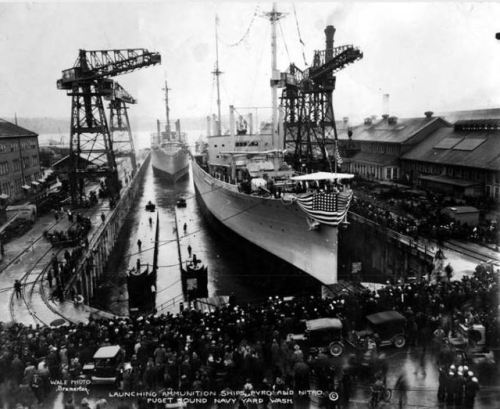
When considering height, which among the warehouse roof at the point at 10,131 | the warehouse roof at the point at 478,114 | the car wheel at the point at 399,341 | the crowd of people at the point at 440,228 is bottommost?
the car wheel at the point at 399,341

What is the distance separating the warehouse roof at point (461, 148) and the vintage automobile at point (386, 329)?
60.0 feet

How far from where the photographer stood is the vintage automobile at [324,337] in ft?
36.4

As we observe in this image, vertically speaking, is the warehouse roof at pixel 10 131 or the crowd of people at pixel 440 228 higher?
the warehouse roof at pixel 10 131

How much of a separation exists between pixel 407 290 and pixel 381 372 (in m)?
4.12

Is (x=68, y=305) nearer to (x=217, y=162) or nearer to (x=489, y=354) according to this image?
(x=489, y=354)

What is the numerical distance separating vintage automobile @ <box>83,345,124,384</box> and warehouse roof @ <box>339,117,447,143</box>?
34014mm

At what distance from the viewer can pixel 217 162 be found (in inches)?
1614

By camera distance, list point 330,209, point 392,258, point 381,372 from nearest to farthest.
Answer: point 381,372 < point 330,209 < point 392,258

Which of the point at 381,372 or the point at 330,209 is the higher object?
the point at 330,209

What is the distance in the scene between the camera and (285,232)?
22.5 meters

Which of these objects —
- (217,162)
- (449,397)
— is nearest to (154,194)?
(217,162)

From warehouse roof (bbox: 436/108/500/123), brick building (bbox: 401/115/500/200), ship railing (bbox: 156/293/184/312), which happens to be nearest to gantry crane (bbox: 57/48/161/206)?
ship railing (bbox: 156/293/184/312)

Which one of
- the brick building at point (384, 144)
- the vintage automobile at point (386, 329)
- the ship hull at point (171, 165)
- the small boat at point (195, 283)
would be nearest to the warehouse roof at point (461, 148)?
the brick building at point (384, 144)

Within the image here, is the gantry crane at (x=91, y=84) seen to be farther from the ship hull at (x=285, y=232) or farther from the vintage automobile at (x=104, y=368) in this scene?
the vintage automobile at (x=104, y=368)
